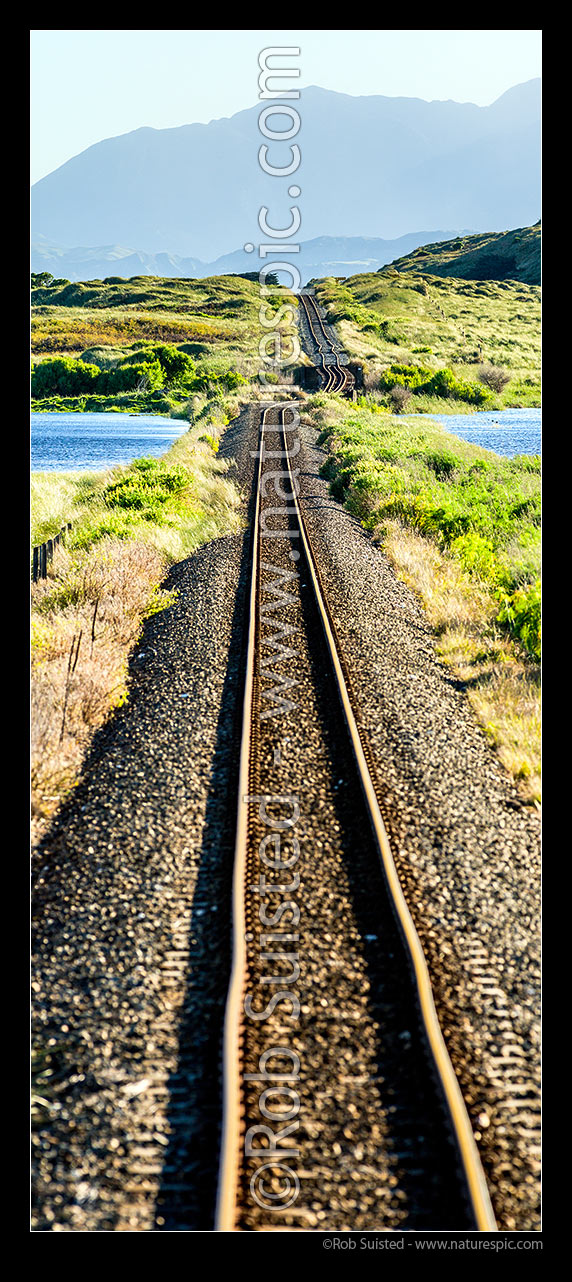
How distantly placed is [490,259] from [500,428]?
94.9 metres

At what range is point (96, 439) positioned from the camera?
3522 cm

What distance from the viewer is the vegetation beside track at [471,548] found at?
794 cm

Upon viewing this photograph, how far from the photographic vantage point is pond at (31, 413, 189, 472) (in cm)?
2861

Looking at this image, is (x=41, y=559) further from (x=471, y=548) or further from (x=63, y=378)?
(x=63, y=378)

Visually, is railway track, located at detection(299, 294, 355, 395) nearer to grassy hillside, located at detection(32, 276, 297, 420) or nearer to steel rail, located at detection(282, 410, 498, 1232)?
grassy hillside, located at detection(32, 276, 297, 420)

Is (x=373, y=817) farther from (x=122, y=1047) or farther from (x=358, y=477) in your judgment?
(x=358, y=477)

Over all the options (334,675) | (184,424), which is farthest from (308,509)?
(184,424)

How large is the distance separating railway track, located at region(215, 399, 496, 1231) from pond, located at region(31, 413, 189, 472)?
22716 millimetres

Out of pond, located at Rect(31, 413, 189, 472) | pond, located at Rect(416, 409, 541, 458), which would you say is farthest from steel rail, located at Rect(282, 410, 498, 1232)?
pond, located at Rect(31, 413, 189, 472)

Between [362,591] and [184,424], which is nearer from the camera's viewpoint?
[362,591]
